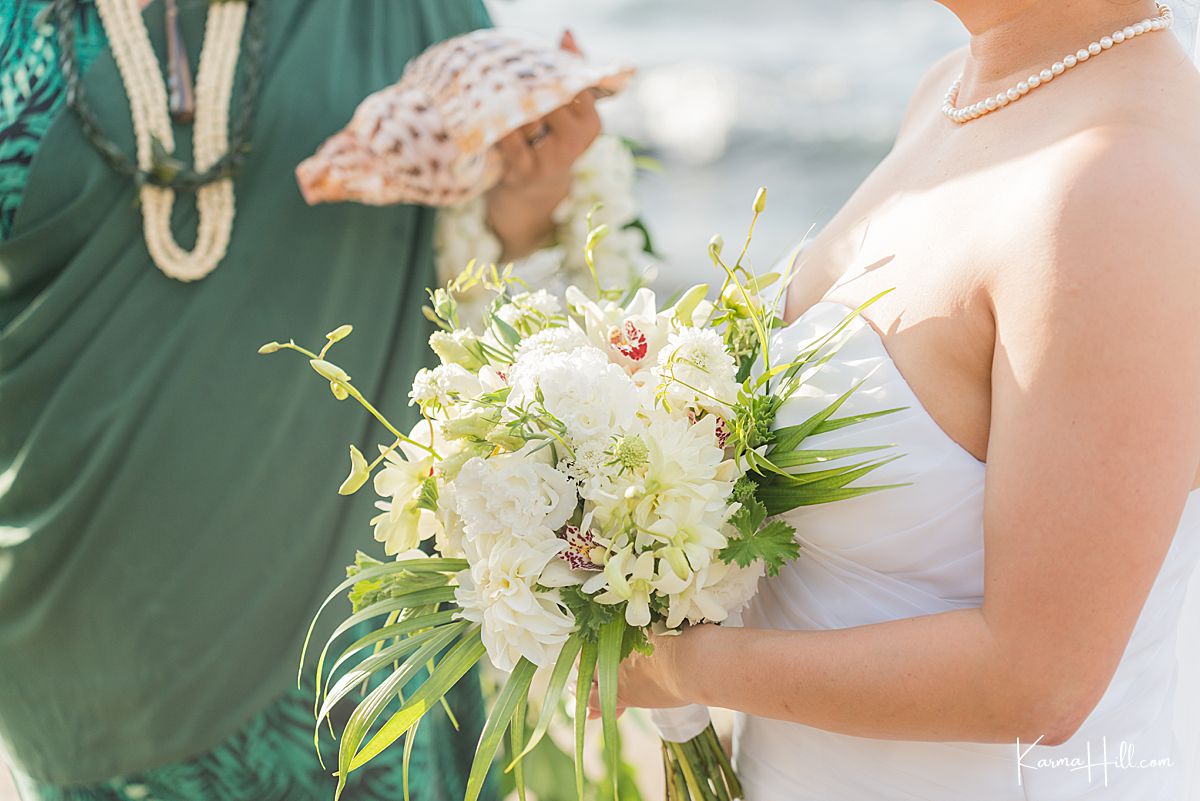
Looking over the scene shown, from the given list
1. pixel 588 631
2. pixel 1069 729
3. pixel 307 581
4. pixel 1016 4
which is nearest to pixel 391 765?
pixel 307 581

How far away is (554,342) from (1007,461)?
496mm

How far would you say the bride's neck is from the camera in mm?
1128

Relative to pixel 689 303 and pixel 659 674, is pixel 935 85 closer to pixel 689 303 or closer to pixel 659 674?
pixel 689 303

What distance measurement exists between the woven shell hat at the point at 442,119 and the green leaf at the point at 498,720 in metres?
1.12

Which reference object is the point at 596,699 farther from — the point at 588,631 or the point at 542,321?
the point at 542,321

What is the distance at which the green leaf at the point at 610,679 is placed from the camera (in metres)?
1.02

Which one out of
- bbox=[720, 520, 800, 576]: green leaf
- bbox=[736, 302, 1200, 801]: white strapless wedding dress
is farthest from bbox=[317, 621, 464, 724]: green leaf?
bbox=[736, 302, 1200, 801]: white strapless wedding dress

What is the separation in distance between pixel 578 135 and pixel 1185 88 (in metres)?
1.23

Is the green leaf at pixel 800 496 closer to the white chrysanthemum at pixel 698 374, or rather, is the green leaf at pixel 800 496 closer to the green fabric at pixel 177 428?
the white chrysanthemum at pixel 698 374

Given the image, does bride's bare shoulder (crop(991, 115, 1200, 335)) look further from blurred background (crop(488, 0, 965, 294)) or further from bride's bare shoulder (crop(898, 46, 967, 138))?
blurred background (crop(488, 0, 965, 294))

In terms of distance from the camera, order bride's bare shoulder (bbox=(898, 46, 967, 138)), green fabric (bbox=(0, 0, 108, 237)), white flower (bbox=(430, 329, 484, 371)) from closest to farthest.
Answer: white flower (bbox=(430, 329, 484, 371)) < bride's bare shoulder (bbox=(898, 46, 967, 138)) < green fabric (bbox=(0, 0, 108, 237))

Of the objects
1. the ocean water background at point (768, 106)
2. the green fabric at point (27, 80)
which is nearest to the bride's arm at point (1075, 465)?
the green fabric at point (27, 80)

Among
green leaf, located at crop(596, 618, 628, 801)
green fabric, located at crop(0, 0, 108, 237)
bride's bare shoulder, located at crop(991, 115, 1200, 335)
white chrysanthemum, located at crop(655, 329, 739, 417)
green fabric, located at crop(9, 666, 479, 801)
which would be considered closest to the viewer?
bride's bare shoulder, located at crop(991, 115, 1200, 335)

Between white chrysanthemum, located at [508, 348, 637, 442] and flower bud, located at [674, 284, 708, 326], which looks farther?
flower bud, located at [674, 284, 708, 326]
